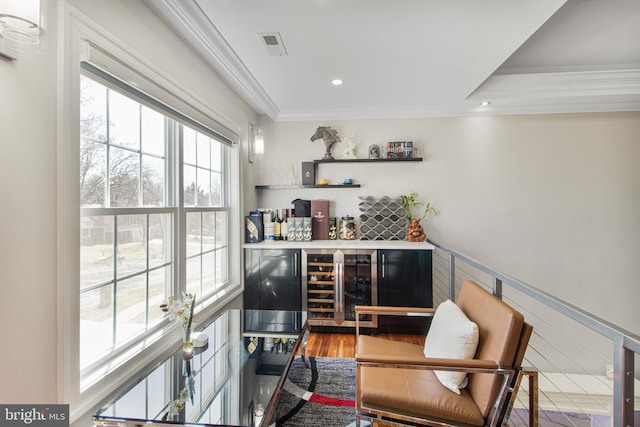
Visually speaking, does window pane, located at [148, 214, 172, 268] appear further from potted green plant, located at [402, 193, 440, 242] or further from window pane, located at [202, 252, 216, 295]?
potted green plant, located at [402, 193, 440, 242]

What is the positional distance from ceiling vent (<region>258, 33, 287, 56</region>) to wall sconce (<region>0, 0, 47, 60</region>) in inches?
52.4

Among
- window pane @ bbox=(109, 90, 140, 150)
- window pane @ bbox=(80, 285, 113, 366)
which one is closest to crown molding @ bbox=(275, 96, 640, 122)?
window pane @ bbox=(109, 90, 140, 150)

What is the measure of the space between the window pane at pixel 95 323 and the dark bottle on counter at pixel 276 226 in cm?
204

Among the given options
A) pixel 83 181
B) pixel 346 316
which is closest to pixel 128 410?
pixel 83 181

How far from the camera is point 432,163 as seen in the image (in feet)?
11.7

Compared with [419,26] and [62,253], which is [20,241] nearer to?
[62,253]

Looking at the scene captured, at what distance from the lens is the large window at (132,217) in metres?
1.41

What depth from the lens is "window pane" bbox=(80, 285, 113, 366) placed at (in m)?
1.36

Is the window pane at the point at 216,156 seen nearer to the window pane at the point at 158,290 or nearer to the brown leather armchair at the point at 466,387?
the window pane at the point at 158,290

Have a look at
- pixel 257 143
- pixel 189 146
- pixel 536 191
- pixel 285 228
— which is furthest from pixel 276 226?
pixel 536 191

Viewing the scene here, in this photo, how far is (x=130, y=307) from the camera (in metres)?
1.67

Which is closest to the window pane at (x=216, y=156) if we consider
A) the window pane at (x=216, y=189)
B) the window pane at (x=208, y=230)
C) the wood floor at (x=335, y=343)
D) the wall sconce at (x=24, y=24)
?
the window pane at (x=216, y=189)

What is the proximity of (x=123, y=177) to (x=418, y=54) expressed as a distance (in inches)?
85.6

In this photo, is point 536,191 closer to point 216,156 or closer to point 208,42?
point 216,156
